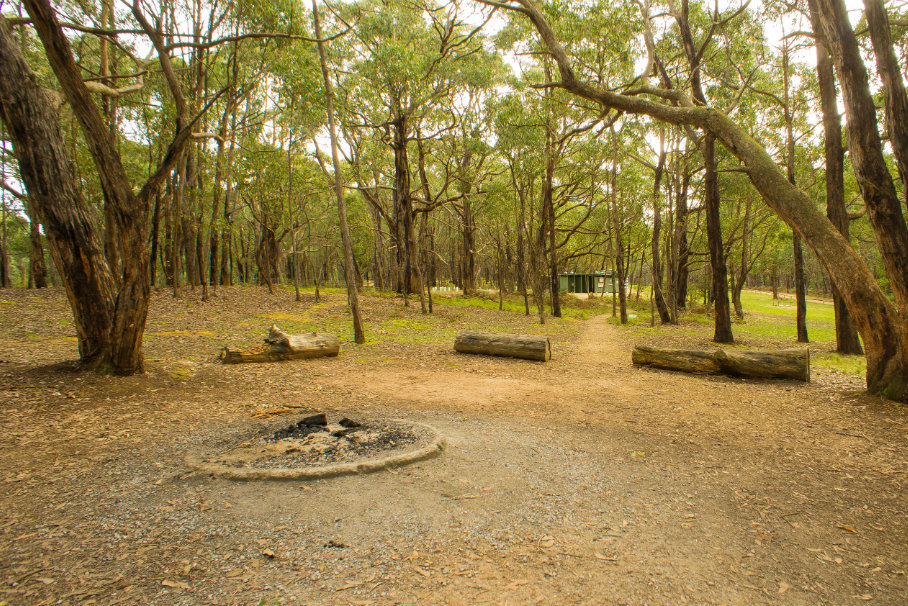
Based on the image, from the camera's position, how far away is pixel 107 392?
6.37m

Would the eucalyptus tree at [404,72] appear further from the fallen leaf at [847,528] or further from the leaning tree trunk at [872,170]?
the fallen leaf at [847,528]

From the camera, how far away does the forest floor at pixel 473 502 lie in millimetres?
2697

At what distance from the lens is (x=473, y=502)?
12.1 feet

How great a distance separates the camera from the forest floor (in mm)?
2697

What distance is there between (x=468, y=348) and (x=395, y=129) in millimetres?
14931

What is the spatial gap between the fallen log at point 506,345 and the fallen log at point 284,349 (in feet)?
10.7

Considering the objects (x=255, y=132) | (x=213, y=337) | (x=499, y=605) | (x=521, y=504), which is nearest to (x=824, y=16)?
(x=521, y=504)

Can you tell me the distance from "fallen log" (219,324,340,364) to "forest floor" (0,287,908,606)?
1754mm

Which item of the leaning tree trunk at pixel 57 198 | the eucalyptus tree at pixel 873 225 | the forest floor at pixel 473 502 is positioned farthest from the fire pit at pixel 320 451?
the eucalyptus tree at pixel 873 225

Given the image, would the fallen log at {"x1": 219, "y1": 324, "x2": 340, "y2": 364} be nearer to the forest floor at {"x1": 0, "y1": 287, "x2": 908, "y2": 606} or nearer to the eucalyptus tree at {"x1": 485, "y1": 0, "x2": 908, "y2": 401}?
the forest floor at {"x1": 0, "y1": 287, "x2": 908, "y2": 606}

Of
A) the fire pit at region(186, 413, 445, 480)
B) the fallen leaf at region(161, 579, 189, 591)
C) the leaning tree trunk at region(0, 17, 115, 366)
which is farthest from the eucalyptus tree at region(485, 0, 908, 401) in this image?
the leaning tree trunk at region(0, 17, 115, 366)

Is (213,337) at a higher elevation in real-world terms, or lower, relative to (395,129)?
lower

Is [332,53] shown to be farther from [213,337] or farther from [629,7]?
[213,337]

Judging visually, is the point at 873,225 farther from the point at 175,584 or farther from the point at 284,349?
the point at 284,349
